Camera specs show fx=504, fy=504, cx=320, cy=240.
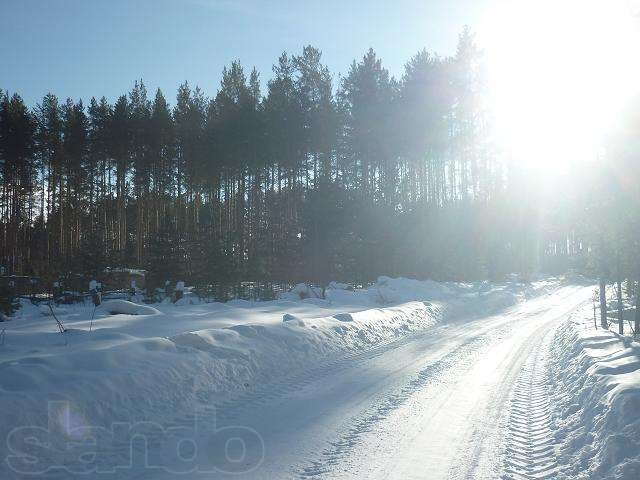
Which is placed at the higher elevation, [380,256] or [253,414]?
[380,256]

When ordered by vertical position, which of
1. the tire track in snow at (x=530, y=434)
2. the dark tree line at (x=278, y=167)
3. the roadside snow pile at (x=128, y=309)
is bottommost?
the tire track in snow at (x=530, y=434)

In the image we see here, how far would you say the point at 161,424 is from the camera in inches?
241

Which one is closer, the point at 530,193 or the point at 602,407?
the point at 602,407

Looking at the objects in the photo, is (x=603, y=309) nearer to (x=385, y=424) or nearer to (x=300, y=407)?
(x=385, y=424)

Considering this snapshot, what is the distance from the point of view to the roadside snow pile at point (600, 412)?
4801 mm

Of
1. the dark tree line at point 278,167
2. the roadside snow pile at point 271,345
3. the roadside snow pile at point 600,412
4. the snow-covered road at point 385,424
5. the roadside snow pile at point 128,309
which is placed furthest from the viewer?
the dark tree line at point 278,167

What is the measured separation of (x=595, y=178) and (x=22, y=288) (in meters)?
27.9

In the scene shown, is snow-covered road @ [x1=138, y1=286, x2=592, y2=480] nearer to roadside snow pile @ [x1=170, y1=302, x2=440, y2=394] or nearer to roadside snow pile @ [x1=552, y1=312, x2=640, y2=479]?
roadside snow pile @ [x1=552, y1=312, x2=640, y2=479]

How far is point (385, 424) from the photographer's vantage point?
634cm

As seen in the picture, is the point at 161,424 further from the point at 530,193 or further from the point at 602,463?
the point at 530,193

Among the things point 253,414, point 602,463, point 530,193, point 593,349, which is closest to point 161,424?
point 253,414

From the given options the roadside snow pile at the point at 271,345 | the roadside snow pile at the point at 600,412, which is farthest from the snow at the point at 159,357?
the roadside snow pile at the point at 600,412

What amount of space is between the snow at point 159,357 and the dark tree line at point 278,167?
14875 mm

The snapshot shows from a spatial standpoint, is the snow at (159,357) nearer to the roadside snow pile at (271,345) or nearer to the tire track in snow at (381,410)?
the roadside snow pile at (271,345)
